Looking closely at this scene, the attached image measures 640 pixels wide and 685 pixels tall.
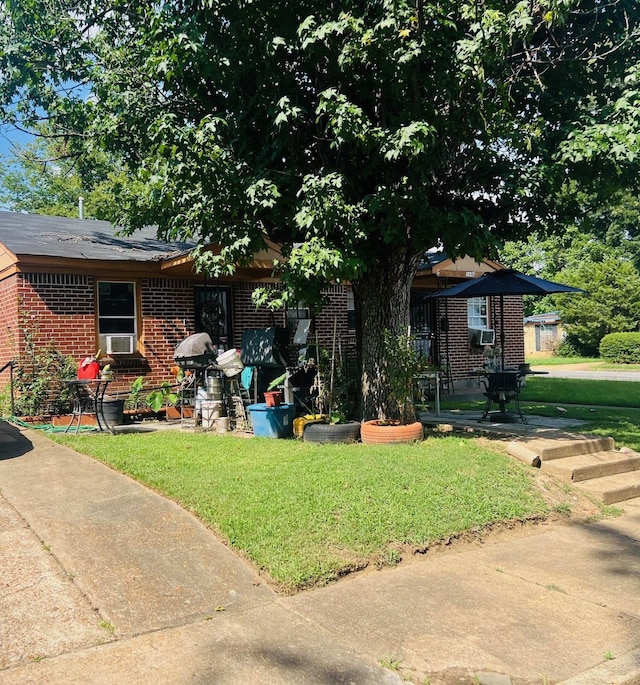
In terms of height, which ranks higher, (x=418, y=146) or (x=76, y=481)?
(x=418, y=146)

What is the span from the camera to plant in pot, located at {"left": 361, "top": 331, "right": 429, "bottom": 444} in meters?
7.83

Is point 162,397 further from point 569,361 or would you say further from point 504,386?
point 569,361

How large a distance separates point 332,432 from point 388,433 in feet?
2.47

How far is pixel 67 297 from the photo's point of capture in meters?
10.9

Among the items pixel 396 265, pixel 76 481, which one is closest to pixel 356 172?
pixel 396 265

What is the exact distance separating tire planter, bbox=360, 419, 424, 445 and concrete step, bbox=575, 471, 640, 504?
2023 millimetres

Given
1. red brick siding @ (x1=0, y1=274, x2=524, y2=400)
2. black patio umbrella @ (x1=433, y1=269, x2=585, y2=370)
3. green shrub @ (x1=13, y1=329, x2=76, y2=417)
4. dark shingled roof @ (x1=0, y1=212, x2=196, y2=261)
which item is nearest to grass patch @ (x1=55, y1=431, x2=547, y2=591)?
green shrub @ (x1=13, y1=329, x2=76, y2=417)

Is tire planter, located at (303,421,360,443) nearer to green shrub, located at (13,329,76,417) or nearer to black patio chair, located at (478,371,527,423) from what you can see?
black patio chair, located at (478,371,527,423)

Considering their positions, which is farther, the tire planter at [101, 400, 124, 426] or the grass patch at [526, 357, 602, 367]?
the grass patch at [526, 357, 602, 367]

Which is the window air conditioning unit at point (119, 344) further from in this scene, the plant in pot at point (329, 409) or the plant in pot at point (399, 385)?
the plant in pot at point (399, 385)

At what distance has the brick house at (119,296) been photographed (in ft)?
34.7

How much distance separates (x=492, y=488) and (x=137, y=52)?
26.6 feet

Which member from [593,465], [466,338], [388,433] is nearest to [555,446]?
[593,465]

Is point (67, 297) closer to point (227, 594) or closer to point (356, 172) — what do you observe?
point (356, 172)
